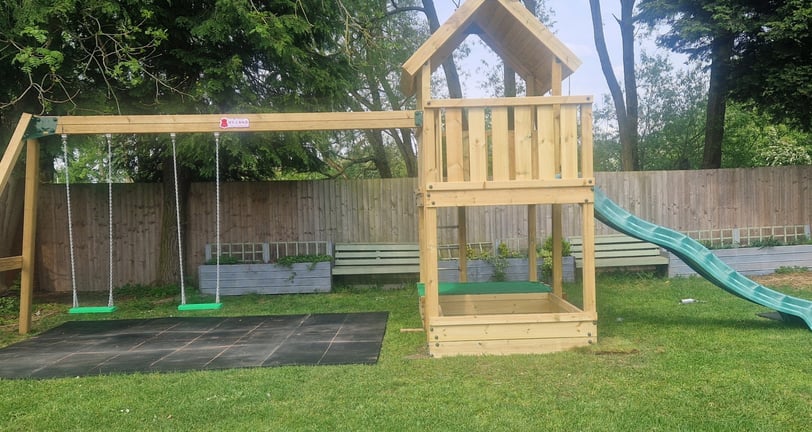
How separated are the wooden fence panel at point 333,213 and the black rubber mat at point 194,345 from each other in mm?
3036

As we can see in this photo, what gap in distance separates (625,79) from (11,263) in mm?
13747

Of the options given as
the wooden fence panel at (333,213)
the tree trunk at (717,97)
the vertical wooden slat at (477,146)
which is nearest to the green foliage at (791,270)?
the wooden fence panel at (333,213)

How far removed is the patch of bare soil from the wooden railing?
5.28 metres

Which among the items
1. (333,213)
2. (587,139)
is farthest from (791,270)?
(333,213)

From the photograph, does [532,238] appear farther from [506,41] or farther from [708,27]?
[708,27]

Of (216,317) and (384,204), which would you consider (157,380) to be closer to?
(216,317)

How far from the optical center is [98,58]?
8.27 m

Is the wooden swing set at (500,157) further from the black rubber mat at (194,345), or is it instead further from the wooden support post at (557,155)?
the black rubber mat at (194,345)

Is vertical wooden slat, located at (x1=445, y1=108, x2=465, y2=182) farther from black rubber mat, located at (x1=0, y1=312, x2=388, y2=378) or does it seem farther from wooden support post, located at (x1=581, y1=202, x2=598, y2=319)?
black rubber mat, located at (x1=0, y1=312, x2=388, y2=378)

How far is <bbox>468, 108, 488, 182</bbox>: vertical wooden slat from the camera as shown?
5.49 metres

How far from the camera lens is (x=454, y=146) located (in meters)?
5.55

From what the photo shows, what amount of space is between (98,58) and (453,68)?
328 inches

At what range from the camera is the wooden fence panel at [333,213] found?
1021 centimetres

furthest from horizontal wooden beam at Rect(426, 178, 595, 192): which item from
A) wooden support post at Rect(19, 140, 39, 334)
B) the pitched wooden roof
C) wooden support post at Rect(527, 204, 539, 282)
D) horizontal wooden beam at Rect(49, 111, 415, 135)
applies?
wooden support post at Rect(19, 140, 39, 334)
